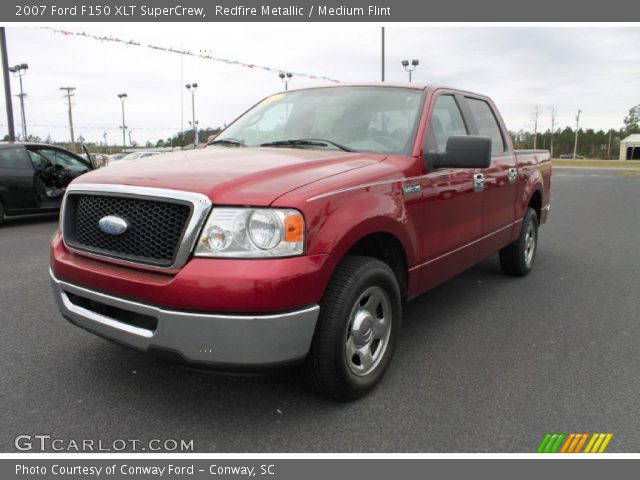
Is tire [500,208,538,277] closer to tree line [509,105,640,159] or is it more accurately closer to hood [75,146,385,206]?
hood [75,146,385,206]

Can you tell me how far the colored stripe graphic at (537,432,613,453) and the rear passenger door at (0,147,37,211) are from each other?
31.0ft

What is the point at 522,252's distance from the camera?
567 centimetres

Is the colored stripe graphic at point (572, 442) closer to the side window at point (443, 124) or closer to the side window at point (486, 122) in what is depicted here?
the side window at point (443, 124)

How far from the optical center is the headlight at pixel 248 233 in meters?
2.42

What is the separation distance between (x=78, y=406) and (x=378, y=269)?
177cm

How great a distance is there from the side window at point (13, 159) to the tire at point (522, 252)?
829 cm

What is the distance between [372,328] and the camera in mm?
3027

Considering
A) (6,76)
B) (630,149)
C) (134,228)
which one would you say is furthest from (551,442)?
(630,149)

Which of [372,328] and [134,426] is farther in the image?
[372,328]

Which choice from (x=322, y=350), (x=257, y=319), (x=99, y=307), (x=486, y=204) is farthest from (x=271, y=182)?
(x=486, y=204)

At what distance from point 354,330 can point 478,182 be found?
191cm

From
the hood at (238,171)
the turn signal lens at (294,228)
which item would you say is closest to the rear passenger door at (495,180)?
the hood at (238,171)

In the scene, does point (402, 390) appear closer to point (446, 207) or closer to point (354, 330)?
point (354, 330)
